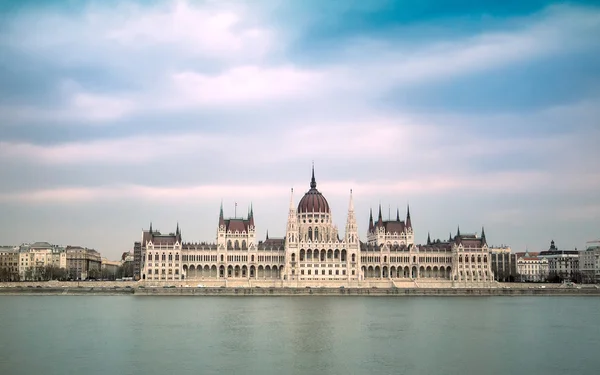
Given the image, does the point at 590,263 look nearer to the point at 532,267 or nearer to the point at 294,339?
the point at 532,267

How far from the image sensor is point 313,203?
5871 inches

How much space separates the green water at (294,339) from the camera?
4722 cm

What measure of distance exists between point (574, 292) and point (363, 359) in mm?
89619

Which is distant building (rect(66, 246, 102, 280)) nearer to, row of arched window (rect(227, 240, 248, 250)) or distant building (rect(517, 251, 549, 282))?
row of arched window (rect(227, 240, 248, 250))

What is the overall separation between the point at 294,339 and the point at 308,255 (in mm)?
82436

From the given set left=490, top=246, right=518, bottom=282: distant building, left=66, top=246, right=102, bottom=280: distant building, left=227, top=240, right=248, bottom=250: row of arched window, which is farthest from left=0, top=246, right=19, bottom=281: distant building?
left=490, top=246, right=518, bottom=282: distant building

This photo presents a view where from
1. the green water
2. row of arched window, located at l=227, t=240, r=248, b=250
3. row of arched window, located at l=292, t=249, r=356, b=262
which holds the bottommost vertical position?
the green water

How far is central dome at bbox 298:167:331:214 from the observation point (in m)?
148

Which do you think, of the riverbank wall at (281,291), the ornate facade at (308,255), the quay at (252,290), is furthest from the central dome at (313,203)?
the riverbank wall at (281,291)

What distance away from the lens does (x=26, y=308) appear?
85.4m

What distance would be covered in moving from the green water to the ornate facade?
154ft

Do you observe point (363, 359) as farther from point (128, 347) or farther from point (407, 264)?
point (407, 264)

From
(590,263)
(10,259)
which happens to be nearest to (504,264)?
(590,263)

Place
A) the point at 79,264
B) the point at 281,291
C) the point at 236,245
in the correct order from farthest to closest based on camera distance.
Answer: the point at 79,264
the point at 236,245
the point at 281,291
